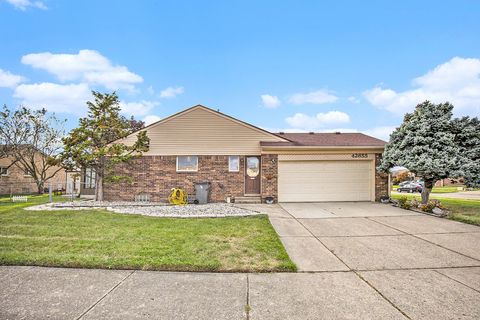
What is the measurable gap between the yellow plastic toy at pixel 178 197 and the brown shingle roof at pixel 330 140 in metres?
4.68

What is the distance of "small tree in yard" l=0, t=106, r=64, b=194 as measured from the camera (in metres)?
20.5

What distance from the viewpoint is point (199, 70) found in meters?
17.0

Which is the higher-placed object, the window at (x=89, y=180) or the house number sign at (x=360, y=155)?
the house number sign at (x=360, y=155)

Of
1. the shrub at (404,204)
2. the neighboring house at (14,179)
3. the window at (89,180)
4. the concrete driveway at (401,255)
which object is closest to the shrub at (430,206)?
the shrub at (404,204)

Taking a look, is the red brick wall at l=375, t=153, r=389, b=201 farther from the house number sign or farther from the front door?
the front door

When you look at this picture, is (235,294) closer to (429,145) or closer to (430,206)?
(430,206)

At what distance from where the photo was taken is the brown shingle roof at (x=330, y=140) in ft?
40.3

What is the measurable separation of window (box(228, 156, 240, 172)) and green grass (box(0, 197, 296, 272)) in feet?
16.2

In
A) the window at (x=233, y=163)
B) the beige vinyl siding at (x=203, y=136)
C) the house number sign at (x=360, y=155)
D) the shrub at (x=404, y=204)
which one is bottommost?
the shrub at (x=404, y=204)

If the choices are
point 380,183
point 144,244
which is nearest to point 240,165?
point 380,183

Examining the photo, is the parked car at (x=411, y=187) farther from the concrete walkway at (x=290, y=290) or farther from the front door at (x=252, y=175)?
the concrete walkway at (x=290, y=290)

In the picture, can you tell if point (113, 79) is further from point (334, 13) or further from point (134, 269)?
point (134, 269)

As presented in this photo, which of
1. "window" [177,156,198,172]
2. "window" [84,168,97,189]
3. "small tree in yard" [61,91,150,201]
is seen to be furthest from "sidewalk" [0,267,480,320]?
"window" [84,168,97,189]

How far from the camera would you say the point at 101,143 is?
38.1 ft
